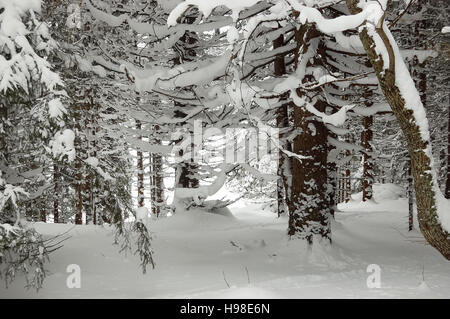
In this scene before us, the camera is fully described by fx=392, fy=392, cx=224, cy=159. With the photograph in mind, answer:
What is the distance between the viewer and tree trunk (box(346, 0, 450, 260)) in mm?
4094

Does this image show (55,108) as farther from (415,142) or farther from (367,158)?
(367,158)

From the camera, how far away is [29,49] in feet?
15.6

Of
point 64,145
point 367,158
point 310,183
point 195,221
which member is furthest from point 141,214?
point 367,158

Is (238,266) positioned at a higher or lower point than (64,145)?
lower

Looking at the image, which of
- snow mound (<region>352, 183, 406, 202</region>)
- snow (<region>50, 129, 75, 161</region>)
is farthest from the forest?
snow mound (<region>352, 183, 406, 202</region>)

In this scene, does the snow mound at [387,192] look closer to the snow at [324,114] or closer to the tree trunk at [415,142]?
the snow at [324,114]

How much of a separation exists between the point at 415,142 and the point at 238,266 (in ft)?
12.8

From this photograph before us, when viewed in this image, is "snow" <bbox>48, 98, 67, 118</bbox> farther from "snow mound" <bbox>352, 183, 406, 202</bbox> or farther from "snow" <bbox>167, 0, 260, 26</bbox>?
"snow mound" <bbox>352, 183, 406, 202</bbox>

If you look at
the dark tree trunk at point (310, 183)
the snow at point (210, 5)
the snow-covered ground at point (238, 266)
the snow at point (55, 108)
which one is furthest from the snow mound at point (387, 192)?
the snow at point (55, 108)

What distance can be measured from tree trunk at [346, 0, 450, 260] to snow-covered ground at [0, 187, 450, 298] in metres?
0.32

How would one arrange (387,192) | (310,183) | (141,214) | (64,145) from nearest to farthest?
1. (64,145)
2. (141,214)
3. (310,183)
4. (387,192)

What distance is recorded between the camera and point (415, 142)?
4.21 m
